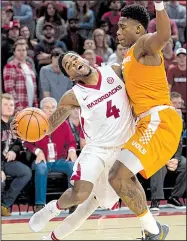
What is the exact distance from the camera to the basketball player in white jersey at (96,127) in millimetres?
7539

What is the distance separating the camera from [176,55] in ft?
44.3

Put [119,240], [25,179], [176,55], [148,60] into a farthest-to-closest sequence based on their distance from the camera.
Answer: [176,55]
[25,179]
[119,240]
[148,60]

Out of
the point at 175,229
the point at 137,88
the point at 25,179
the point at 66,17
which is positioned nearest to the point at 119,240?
the point at 175,229

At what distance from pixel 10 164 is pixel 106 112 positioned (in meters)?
3.81

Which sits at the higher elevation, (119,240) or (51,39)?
(51,39)

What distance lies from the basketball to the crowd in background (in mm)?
1311

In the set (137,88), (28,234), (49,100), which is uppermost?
(137,88)

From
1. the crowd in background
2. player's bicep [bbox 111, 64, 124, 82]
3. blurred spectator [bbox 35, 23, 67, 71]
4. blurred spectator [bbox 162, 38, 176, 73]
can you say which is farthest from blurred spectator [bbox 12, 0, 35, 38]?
player's bicep [bbox 111, 64, 124, 82]

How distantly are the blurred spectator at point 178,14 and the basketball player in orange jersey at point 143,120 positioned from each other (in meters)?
8.77

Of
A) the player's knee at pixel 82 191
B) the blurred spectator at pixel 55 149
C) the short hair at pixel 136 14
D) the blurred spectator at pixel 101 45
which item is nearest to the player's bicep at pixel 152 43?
the short hair at pixel 136 14

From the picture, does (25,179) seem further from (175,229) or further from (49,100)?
(175,229)

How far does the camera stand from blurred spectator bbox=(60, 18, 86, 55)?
48.1 feet

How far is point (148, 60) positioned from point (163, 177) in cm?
468

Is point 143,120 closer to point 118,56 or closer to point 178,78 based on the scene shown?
point 118,56
